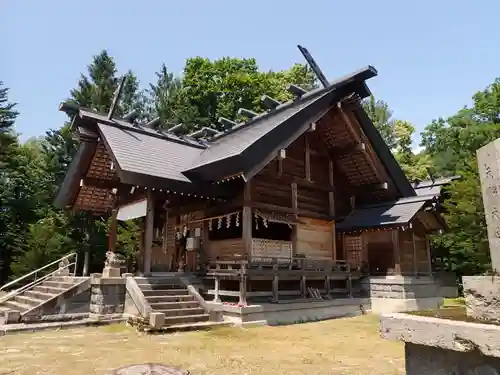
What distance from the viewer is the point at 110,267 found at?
12.3 metres

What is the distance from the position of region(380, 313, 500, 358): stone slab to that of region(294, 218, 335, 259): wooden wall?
11952 mm

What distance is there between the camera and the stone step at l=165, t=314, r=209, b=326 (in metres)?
10.2

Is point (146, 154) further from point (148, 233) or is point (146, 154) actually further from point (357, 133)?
point (357, 133)

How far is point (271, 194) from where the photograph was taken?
14844 mm

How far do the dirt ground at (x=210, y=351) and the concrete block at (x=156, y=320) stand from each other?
1.42 feet

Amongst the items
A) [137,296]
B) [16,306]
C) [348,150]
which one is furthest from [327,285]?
[16,306]

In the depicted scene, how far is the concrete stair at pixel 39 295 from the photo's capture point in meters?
11.9

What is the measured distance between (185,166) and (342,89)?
23.6 feet

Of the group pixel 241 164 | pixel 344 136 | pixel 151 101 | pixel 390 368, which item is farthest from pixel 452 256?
pixel 151 101

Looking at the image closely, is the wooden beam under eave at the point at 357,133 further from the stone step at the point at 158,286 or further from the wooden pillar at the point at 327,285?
the stone step at the point at 158,286

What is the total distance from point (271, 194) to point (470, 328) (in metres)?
12.1

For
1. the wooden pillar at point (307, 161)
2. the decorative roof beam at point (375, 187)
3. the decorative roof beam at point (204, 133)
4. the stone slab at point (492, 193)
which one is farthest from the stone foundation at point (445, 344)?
the decorative roof beam at point (204, 133)

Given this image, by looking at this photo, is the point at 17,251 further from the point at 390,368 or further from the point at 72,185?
the point at 390,368

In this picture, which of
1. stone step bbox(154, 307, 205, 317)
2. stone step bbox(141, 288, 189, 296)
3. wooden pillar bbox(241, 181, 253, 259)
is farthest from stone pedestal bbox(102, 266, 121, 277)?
wooden pillar bbox(241, 181, 253, 259)
